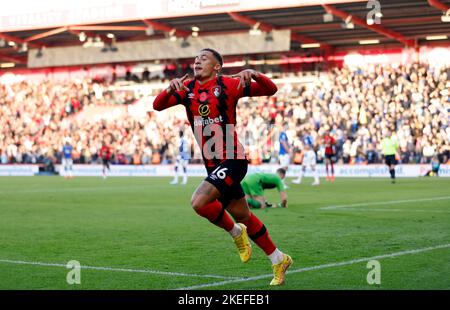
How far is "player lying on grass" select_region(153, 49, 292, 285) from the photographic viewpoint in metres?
8.41

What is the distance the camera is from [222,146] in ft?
28.3

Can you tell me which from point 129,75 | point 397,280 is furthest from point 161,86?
point 397,280

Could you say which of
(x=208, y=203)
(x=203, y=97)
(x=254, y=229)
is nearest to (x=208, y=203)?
(x=208, y=203)

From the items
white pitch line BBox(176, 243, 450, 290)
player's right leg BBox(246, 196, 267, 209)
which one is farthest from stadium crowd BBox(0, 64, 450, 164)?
white pitch line BBox(176, 243, 450, 290)

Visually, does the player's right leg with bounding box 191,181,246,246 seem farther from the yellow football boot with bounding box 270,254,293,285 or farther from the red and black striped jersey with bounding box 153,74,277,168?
the yellow football boot with bounding box 270,254,293,285

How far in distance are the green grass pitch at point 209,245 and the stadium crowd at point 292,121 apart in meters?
20.3

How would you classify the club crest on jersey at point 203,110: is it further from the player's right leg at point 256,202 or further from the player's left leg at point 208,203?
the player's right leg at point 256,202

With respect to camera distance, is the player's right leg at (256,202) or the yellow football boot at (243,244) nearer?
the yellow football boot at (243,244)

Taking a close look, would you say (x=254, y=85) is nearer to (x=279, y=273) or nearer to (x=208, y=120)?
(x=208, y=120)

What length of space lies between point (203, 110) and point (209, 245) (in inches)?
147

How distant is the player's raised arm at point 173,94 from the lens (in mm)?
8773

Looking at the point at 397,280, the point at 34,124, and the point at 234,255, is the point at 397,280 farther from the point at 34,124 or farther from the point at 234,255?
A: the point at 34,124

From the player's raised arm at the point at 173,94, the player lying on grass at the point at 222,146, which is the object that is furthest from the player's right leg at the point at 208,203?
the player's raised arm at the point at 173,94
